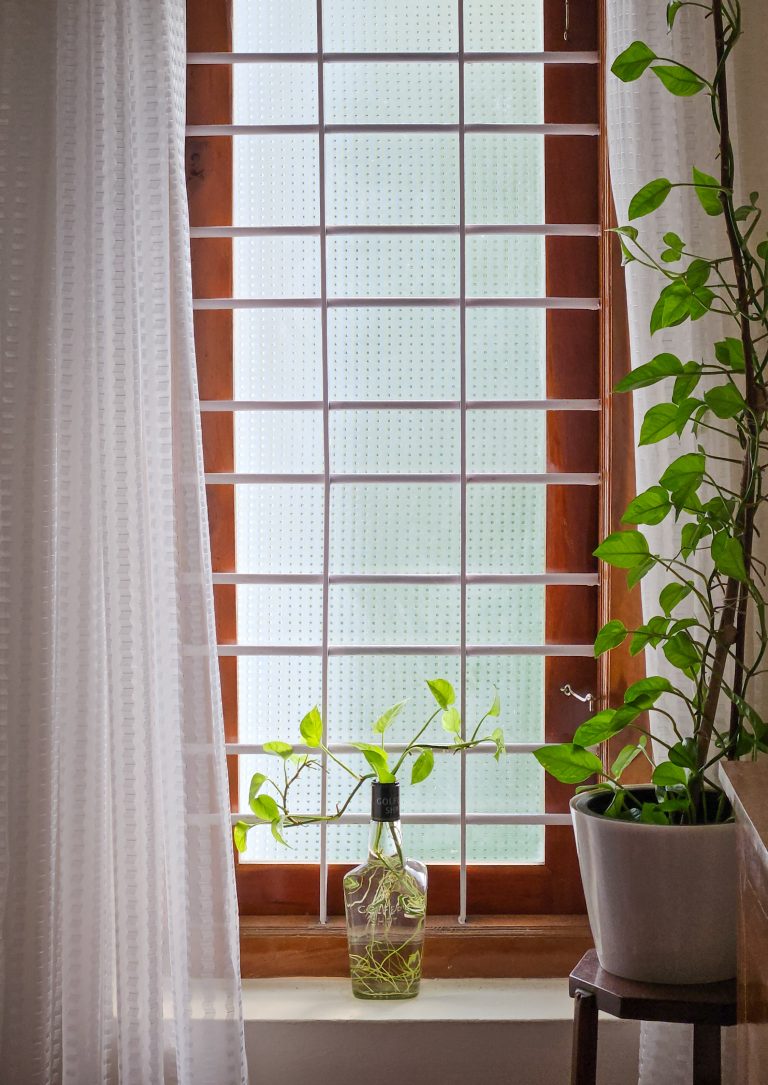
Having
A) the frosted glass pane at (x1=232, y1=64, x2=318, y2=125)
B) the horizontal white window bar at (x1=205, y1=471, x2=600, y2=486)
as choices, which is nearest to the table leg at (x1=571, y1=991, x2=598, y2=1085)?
the horizontal white window bar at (x1=205, y1=471, x2=600, y2=486)

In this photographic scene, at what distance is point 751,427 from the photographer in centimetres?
115

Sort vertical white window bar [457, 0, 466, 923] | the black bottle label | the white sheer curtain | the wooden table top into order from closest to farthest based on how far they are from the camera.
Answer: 1. the wooden table top
2. the white sheer curtain
3. the black bottle label
4. vertical white window bar [457, 0, 466, 923]

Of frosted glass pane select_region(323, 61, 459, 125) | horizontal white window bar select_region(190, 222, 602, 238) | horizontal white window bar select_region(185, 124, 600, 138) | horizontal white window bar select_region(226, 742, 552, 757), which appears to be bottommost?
horizontal white window bar select_region(226, 742, 552, 757)

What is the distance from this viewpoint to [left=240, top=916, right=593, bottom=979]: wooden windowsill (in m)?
1.53

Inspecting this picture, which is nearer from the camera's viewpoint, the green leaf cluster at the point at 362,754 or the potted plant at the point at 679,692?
the potted plant at the point at 679,692

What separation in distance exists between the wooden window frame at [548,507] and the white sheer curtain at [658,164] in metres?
0.25

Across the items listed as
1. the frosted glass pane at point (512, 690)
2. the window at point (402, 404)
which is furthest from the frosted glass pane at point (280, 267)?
the frosted glass pane at point (512, 690)

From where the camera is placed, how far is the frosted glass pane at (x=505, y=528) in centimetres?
157

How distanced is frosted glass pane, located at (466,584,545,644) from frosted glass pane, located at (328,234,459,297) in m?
0.49

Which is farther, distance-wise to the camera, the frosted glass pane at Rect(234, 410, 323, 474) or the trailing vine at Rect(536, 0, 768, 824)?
the frosted glass pane at Rect(234, 410, 323, 474)

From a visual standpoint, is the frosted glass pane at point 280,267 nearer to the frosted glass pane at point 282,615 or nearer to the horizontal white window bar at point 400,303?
the horizontal white window bar at point 400,303

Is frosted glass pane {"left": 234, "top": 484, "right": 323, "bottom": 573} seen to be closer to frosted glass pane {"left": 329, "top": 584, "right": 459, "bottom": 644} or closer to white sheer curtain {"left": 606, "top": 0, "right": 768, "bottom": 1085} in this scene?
frosted glass pane {"left": 329, "top": 584, "right": 459, "bottom": 644}

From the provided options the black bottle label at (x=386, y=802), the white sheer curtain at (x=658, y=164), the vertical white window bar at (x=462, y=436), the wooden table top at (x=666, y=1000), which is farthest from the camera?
the vertical white window bar at (x=462, y=436)

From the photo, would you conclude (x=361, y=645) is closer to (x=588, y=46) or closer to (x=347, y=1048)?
(x=347, y=1048)
